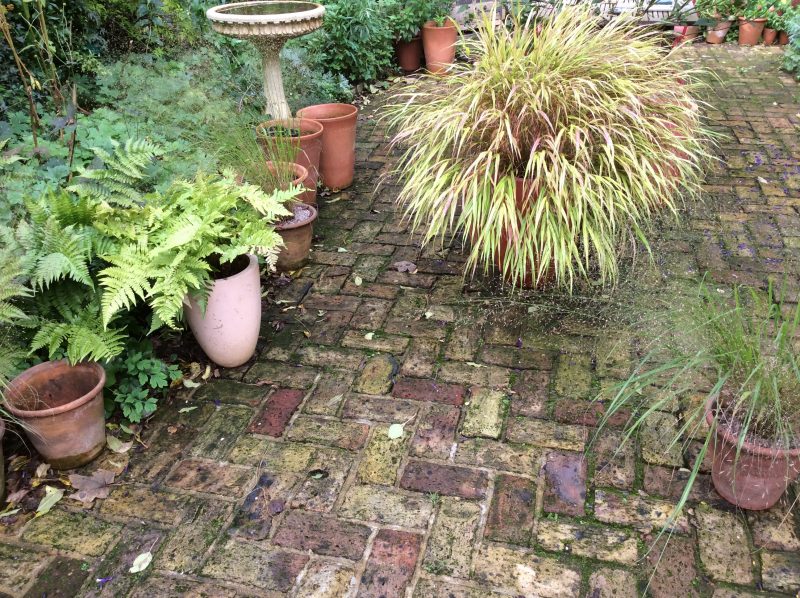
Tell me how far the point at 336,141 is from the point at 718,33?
545cm

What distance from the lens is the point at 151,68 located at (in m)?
4.14

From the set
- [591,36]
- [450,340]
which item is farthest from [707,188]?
[450,340]

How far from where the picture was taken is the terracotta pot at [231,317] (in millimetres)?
2336

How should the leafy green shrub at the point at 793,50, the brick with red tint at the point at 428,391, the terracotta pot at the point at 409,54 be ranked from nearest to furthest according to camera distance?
the brick with red tint at the point at 428,391, the leafy green shrub at the point at 793,50, the terracotta pot at the point at 409,54

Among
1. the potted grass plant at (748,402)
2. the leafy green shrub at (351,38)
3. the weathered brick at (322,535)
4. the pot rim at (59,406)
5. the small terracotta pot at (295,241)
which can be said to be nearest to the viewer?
the potted grass plant at (748,402)

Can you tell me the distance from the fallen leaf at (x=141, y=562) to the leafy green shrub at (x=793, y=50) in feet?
21.2

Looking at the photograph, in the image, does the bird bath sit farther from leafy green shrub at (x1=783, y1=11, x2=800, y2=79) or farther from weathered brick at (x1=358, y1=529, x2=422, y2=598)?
leafy green shrub at (x1=783, y1=11, x2=800, y2=79)

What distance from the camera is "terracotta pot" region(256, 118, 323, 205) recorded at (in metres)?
3.34

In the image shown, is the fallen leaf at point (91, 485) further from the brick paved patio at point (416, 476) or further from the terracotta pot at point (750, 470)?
the terracotta pot at point (750, 470)

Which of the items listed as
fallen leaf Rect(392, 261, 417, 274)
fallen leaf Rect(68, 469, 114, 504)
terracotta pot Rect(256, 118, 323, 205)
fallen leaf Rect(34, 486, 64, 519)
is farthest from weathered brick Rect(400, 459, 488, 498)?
terracotta pot Rect(256, 118, 323, 205)

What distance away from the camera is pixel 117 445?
7.13ft

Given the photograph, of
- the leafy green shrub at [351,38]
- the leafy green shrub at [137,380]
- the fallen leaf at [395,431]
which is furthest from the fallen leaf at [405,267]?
the leafy green shrub at [351,38]

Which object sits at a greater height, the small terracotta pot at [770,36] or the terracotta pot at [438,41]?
the terracotta pot at [438,41]

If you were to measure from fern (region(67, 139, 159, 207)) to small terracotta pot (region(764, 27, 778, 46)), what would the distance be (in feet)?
23.0
